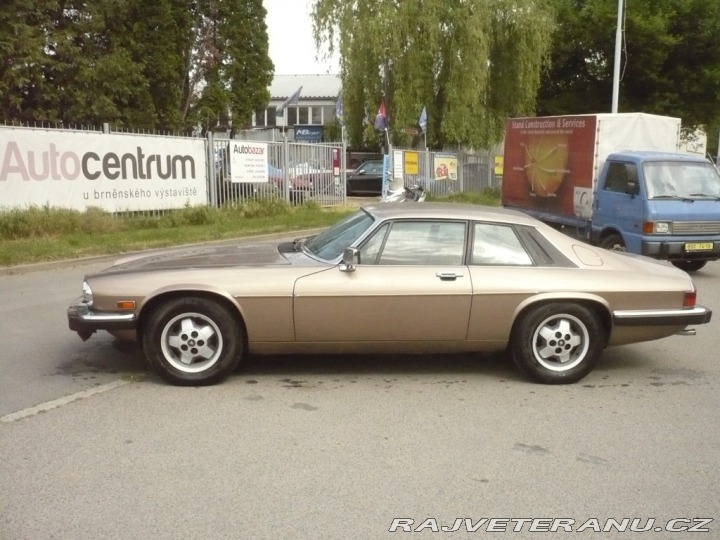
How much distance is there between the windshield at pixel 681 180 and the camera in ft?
37.6

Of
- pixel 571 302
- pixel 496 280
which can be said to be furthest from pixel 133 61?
pixel 571 302

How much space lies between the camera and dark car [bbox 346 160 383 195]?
100 ft

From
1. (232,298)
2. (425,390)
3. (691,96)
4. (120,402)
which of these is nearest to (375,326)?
(425,390)

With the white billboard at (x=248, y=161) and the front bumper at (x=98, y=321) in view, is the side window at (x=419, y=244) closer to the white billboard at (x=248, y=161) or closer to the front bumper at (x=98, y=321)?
the front bumper at (x=98, y=321)

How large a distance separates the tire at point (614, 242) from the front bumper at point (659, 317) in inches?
242

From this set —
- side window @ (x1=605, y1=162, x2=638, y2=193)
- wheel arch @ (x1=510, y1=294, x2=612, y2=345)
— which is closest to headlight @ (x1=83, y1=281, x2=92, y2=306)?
wheel arch @ (x1=510, y1=294, x2=612, y2=345)

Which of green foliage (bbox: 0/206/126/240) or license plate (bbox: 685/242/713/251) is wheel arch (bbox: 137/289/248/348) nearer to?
license plate (bbox: 685/242/713/251)

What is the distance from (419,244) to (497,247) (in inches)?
23.4

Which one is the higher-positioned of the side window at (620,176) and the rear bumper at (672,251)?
the side window at (620,176)

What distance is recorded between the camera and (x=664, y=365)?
6602mm

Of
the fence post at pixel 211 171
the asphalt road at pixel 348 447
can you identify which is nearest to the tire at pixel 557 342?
the asphalt road at pixel 348 447

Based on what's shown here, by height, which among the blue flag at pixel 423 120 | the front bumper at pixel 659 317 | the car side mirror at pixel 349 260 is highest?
the blue flag at pixel 423 120

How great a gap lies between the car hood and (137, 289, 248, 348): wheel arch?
0.25m

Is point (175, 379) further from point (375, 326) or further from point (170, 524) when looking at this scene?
point (170, 524)
